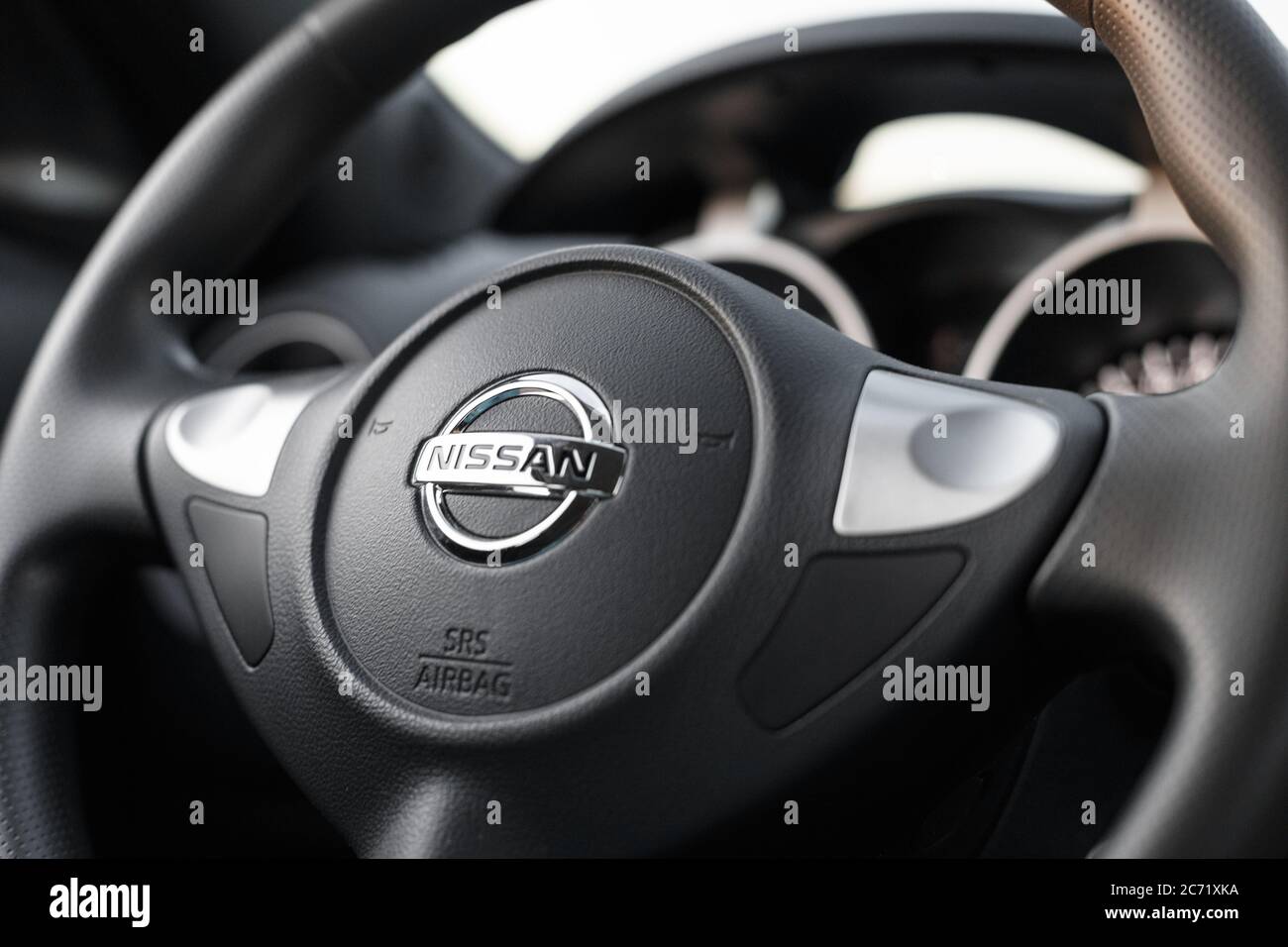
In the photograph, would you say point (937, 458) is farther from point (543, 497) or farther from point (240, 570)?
point (240, 570)

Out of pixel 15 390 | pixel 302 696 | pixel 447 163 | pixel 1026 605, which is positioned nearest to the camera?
pixel 1026 605

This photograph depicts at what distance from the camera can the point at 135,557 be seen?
96 cm

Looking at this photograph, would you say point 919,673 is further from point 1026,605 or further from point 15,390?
point 15,390

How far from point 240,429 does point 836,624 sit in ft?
1.47

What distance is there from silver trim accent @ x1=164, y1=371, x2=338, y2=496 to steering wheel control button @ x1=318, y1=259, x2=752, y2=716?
0.09 metres

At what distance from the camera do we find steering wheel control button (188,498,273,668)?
0.80 m

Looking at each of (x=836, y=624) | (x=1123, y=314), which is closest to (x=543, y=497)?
(x=836, y=624)

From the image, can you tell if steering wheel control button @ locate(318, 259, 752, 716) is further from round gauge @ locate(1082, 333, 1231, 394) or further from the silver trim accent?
round gauge @ locate(1082, 333, 1231, 394)

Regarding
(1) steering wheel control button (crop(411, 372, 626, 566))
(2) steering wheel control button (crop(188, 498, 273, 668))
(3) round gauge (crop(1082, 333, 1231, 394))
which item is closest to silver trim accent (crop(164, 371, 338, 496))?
(2) steering wheel control button (crop(188, 498, 273, 668))

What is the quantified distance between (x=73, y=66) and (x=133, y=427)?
3.29ft

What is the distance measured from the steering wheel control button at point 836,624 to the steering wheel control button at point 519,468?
115 mm

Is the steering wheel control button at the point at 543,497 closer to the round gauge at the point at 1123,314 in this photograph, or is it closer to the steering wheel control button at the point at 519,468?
the steering wheel control button at the point at 519,468

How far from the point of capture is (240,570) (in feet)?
2.72
